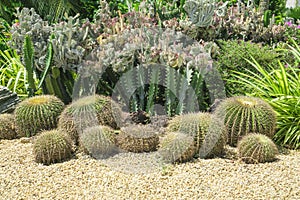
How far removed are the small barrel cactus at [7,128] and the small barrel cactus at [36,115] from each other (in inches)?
6.5

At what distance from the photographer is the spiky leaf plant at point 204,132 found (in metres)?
4.59

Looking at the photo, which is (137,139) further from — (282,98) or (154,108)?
(282,98)

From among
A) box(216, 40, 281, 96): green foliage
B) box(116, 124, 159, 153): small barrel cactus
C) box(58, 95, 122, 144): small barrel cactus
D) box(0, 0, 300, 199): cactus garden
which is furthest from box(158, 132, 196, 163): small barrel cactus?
box(216, 40, 281, 96): green foliage

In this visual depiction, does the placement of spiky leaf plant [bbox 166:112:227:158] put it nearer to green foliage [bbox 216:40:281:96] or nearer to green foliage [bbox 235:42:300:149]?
green foliage [bbox 235:42:300:149]

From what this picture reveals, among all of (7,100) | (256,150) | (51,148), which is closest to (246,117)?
(256,150)

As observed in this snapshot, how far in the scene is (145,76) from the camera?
5.54m

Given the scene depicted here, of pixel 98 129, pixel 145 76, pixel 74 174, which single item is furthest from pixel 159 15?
pixel 74 174

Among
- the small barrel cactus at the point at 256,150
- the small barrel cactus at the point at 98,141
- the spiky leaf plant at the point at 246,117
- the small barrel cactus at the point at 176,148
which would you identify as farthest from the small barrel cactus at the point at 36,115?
the small barrel cactus at the point at 256,150

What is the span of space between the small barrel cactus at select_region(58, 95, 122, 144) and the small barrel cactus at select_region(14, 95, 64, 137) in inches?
8.8

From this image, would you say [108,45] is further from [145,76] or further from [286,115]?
[286,115]

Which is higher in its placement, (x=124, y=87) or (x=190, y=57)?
(x=190, y=57)

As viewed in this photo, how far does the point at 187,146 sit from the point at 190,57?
1208mm

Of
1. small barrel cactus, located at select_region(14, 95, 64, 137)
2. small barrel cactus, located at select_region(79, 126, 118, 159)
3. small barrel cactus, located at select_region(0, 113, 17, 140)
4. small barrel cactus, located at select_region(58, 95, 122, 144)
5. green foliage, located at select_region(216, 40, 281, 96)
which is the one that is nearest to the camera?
small barrel cactus, located at select_region(79, 126, 118, 159)

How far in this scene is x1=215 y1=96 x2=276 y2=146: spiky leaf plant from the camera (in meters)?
4.88
